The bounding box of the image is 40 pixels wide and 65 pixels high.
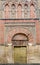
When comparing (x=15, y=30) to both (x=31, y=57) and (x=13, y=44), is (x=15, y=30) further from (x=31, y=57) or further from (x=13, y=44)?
(x=31, y=57)

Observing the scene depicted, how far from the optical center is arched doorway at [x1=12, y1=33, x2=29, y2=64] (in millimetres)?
9195

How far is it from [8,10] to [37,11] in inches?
56.4

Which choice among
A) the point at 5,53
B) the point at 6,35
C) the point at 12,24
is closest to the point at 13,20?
the point at 12,24

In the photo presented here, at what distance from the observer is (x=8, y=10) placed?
946 centimetres

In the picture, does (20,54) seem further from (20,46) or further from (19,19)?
(19,19)

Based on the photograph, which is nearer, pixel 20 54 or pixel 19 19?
pixel 20 54

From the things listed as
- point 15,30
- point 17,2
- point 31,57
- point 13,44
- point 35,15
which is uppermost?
point 17,2

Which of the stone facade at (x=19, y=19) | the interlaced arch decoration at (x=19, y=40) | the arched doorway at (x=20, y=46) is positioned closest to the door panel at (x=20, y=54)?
the arched doorway at (x=20, y=46)

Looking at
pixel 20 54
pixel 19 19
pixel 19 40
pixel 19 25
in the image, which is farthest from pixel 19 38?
pixel 19 19

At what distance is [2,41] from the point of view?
923 cm

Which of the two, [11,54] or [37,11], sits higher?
[37,11]

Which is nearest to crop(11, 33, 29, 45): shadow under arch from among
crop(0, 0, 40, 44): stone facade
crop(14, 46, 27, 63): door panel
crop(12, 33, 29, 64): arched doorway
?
crop(12, 33, 29, 64): arched doorway

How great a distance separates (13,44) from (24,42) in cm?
54

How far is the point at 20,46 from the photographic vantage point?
30.3 ft
